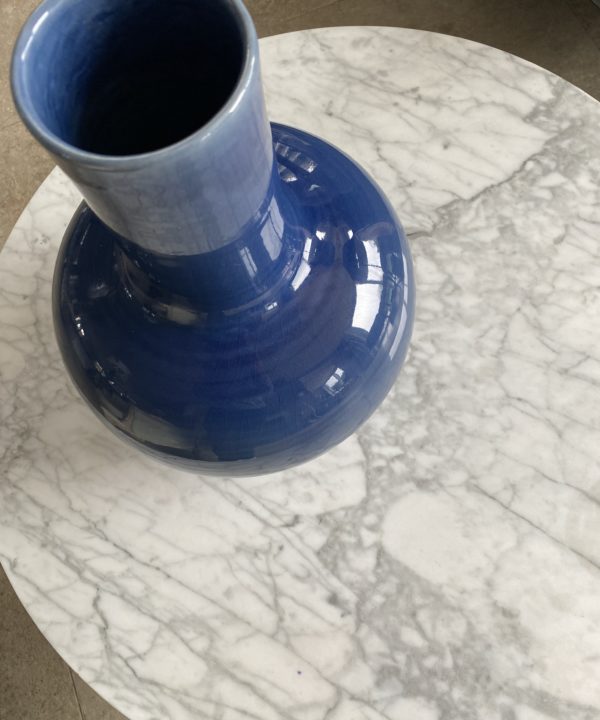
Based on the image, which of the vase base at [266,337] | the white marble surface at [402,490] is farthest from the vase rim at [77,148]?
the white marble surface at [402,490]

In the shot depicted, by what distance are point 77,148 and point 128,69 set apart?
0.10 meters

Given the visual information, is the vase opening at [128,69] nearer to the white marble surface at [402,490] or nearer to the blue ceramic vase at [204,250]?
the blue ceramic vase at [204,250]

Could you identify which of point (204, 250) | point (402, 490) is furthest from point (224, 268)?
point (402, 490)

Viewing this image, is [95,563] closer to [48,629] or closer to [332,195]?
[48,629]

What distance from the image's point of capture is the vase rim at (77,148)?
1.20ft

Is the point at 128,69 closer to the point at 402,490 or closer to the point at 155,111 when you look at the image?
the point at 155,111

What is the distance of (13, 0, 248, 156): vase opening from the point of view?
0.41 m

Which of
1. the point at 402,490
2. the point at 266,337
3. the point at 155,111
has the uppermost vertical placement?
the point at 155,111

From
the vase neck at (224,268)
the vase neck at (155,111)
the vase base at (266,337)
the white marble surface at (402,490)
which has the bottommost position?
the white marble surface at (402,490)

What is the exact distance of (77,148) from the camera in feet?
1.31

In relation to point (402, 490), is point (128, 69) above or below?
above

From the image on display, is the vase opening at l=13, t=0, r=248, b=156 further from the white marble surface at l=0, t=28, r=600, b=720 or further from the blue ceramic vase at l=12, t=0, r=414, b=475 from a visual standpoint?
the white marble surface at l=0, t=28, r=600, b=720

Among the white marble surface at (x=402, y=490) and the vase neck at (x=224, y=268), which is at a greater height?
the vase neck at (x=224, y=268)

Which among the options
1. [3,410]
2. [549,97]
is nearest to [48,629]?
[3,410]
